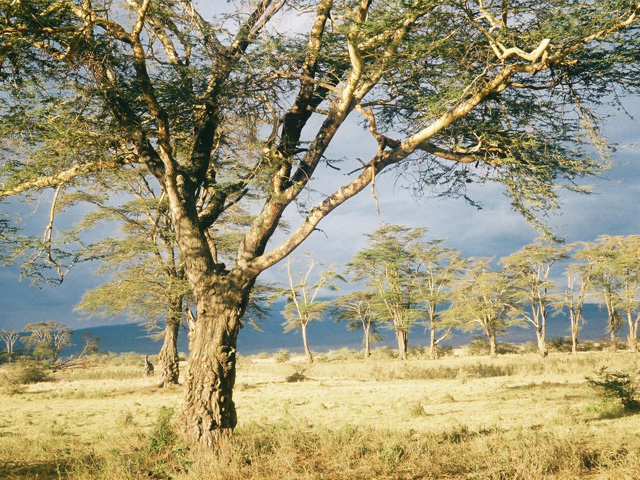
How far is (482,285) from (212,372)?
31885 millimetres

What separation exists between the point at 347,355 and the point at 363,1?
3672cm

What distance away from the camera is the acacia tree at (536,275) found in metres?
31.0

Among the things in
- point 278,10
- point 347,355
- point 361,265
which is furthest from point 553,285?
point 278,10

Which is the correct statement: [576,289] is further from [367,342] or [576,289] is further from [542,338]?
[367,342]

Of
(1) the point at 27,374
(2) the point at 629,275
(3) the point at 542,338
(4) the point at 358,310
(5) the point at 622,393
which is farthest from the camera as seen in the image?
(4) the point at 358,310

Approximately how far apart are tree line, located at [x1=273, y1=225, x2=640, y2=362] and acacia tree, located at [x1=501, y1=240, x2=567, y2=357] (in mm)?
68

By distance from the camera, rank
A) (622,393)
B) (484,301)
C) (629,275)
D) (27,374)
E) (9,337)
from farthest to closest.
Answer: (9,337) → (484,301) → (629,275) → (27,374) → (622,393)

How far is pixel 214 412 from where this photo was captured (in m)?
5.33

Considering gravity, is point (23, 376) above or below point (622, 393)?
below

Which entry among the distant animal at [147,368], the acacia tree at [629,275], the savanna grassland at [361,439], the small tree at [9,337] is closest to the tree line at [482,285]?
the acacia tree at [629,275]

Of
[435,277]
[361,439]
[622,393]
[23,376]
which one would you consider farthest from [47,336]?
[622,393]

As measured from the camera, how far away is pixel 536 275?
1293 inches

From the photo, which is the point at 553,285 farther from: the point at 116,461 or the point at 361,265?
the point at 116,461

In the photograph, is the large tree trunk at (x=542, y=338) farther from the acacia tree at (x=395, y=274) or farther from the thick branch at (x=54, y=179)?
the thick branch at (x=54, y=179)
